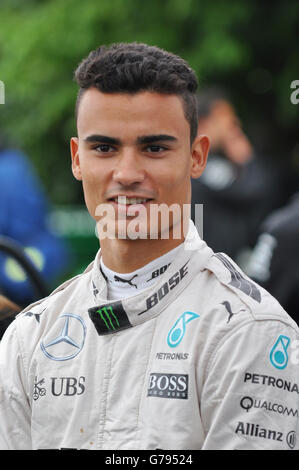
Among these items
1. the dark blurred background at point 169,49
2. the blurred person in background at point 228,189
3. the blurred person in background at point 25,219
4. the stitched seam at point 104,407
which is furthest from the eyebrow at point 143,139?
the dark blurred background at point 169,49

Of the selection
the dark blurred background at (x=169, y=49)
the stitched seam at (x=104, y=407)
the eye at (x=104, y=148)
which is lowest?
the stitched seam at (x=104, y=407)

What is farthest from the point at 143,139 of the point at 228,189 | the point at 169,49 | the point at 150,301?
the point at 169,49

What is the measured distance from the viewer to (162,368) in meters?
2.55

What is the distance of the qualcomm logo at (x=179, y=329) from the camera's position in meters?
2.57

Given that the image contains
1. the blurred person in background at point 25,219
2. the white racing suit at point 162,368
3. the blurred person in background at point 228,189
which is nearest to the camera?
the white racing suit at point 162,368

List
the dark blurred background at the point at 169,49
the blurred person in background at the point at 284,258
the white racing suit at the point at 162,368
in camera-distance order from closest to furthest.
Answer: the white racing suit at the point at 162,368, the blurred person in background at the point at 284,258, the dark blurred background at the point at 169,49

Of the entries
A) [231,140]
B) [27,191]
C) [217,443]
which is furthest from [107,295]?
[231,140]

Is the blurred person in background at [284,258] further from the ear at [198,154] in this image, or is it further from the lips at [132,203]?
the lips at [132,203]

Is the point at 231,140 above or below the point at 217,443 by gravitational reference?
above

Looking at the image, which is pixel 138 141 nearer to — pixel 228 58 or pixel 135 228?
pixel 135 228

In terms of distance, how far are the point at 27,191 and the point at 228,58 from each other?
4757 mm

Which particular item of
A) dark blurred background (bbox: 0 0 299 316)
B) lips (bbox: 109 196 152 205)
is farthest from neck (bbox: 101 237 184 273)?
dark blurred background (bbox: 0 0 299 316)

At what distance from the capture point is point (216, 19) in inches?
392

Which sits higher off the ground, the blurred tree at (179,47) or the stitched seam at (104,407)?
the blurred tree at (179,47)
